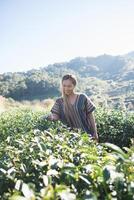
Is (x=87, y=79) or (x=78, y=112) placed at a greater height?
(x=78, y=112)

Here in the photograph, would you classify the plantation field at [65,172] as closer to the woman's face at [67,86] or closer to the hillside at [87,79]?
the woman's face at [67,86]

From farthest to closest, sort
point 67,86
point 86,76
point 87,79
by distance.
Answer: point 86,76, point 87,79, point 67,86

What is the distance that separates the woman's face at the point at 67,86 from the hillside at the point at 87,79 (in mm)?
45355

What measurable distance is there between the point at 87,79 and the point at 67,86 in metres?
99.0

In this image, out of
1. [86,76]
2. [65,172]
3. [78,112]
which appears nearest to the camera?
[65,172]

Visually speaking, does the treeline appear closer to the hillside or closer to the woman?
the hillside

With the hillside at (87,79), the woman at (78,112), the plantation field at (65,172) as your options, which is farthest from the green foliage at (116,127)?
the hillside at (87,79)

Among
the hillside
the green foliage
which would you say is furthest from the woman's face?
the hillside

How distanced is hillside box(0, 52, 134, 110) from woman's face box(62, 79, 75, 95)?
149ft

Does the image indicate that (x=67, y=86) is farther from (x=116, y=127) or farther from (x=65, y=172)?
(x=65, y=172)

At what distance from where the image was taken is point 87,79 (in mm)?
105375

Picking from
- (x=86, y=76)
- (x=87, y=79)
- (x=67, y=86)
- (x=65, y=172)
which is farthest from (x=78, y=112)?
(x=86, y=76)

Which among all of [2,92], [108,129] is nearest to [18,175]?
[108,129]

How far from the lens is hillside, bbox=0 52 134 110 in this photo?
59.8m
